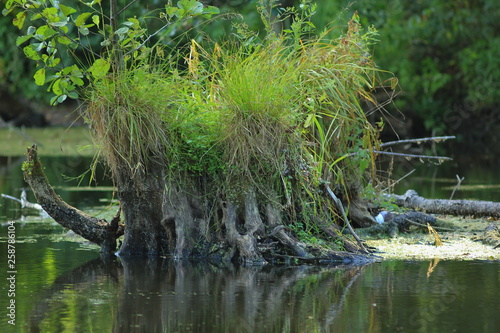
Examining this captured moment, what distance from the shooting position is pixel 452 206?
8047mm

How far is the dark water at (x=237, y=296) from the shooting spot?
13.9 feet

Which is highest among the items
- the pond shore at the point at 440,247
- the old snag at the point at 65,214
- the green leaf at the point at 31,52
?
the green leaf at the point at 31,52

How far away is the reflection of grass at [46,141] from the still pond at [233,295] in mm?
9287

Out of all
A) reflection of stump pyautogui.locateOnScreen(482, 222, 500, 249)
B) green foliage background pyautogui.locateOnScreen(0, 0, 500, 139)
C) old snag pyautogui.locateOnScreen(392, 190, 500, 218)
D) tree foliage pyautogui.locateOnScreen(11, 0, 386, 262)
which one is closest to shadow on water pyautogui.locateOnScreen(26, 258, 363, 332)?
tree foliage pyautogui.locateOnScreen(11, 0, 386, 262)

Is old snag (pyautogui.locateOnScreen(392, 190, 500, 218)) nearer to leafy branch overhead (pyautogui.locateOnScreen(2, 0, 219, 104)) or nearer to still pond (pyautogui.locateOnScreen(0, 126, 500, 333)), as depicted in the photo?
still pond (pyautogui.locateOnScreen(0, 126, 500, 333))

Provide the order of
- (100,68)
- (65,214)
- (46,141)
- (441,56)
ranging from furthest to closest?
1. (441,56)
2. (46,141)
3. (65,214)
4. (100,68)

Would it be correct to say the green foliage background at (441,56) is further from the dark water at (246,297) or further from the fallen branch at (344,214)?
the dark water at (246,297)

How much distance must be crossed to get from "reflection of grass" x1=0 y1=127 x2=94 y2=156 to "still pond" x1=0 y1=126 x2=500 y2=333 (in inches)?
366

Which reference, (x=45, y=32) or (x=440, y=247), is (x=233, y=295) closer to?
(x=440, y=247)

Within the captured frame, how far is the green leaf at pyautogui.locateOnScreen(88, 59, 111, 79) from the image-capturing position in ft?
19.3

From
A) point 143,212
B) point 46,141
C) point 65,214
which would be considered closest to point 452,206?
point 143,212

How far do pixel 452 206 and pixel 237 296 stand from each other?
371 cm

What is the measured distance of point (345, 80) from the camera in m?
6.67

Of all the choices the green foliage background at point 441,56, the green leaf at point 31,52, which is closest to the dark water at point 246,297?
the green leaf at point 31,52
